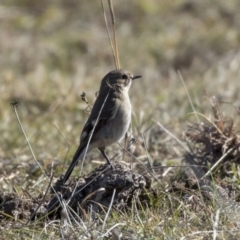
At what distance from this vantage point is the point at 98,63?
1238cm

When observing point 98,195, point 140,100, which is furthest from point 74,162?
point 140,100

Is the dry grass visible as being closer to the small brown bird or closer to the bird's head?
the small brown bird

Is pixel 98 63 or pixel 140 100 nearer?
pixel 140 100

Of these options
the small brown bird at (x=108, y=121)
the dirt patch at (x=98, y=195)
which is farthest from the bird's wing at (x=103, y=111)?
the dirt patch at (x=98, y=195)

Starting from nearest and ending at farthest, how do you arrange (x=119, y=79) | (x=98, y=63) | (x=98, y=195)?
(x=98, y=195), (x=119, y=79), (x=98, y=63)

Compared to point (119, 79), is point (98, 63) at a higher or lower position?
lower

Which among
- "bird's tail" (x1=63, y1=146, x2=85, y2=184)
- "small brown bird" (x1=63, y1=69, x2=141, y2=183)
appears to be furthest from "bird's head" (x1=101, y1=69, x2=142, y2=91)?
"bird's tail" (x1=63, y1=146, x2=85, y2=184)

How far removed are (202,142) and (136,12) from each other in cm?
935

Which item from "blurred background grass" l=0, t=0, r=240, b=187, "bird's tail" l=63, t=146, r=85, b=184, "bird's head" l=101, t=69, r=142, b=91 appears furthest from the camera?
"blurred background grass" l=0, t=0, r=240, b=187

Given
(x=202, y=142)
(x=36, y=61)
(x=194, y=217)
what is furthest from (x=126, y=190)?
(x=36, y=61)

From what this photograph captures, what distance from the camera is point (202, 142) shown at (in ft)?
20.4

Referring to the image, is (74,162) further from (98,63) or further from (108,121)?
(98,63)

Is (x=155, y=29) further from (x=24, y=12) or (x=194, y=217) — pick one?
(x=194, y=217)

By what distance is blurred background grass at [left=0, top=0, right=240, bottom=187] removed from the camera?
324 inches
